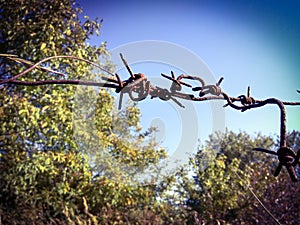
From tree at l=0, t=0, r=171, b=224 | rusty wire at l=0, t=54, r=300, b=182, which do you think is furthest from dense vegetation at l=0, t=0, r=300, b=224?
rusty wire at l=0, t=54, r=300, b=182

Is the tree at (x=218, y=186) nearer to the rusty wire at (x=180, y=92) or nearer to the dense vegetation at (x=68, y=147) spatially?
the dense vegetation at (x=68, y=147)

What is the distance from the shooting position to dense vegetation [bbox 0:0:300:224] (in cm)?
437

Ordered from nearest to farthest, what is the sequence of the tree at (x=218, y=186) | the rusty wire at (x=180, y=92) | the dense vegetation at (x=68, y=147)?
the rusty wire at (x=180, y=92) < the dense vegetation at (x=68, y=147) < the tree at (x=218, y=186)

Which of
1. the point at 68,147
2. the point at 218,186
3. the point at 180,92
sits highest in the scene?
the point at 68,147

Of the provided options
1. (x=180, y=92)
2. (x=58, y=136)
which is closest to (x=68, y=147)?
(x=58, y=136)

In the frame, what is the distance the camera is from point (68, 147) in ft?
15.5

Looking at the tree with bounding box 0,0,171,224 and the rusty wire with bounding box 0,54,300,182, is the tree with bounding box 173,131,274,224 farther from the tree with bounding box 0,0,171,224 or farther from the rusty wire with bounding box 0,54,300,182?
the rusty wire with bounding box 0,54,300,182

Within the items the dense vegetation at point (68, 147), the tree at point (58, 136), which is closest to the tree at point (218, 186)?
the dense vegetation at point (68, 147)

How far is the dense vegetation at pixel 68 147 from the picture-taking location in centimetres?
437

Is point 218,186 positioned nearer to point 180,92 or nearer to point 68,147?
point 68,147

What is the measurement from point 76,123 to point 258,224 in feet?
9.16

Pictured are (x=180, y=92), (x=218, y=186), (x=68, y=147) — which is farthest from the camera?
(x=218, y=186)

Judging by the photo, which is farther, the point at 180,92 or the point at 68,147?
the point at 68,147

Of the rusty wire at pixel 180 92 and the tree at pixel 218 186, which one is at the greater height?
the tree at pixel 218 186
